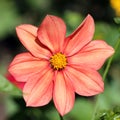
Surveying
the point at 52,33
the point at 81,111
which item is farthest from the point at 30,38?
the point at 81,111

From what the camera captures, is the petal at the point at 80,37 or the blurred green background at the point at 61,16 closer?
the petal at the point at 80,37

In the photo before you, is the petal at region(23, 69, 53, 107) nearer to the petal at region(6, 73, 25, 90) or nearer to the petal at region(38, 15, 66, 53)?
the petal at region(38, 15, 66, 53)

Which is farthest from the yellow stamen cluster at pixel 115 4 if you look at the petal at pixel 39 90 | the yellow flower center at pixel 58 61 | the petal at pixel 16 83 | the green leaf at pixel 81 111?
the petal at pixel 39 90

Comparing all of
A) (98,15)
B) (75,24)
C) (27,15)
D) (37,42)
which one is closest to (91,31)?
(37,42)

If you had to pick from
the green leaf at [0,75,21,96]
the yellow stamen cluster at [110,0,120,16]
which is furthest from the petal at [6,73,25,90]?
the yellow stamen cluster at [110,0,120,16]

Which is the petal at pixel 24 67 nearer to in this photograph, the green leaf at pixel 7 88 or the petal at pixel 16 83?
the green leaf at pixel 7 88

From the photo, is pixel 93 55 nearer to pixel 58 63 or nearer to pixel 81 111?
pixel 58 63
